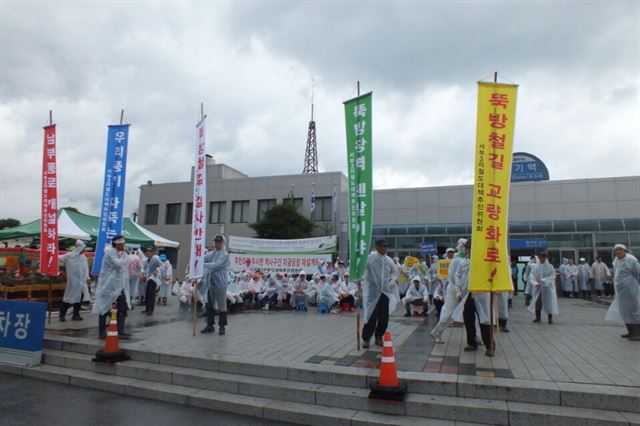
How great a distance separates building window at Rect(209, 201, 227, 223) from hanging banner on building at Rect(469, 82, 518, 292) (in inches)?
1157

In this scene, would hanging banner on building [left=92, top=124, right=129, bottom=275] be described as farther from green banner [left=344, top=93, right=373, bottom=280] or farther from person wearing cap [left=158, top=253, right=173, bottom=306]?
green banner [left=344, top=93, right=373, bottom=280]

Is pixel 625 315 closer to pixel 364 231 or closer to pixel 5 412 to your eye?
pixel 364 231

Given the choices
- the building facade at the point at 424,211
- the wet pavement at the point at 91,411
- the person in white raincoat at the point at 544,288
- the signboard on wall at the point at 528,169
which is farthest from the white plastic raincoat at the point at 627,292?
the signboard on wall at the point at 528,169

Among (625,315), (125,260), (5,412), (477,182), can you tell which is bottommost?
(5,412)

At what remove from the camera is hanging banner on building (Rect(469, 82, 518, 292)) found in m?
5.91

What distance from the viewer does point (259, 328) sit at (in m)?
8.86

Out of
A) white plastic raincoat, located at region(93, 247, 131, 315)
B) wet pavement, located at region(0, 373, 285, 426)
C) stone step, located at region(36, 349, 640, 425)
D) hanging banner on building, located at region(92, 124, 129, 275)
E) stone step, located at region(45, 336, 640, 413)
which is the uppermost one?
hanging banner on building, located at region(92, 124, 129, 275)

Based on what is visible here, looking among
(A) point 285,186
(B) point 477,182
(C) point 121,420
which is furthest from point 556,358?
(A) point 285,186

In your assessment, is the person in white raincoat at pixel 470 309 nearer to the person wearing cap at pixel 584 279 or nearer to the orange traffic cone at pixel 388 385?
the orange traffic cone at pixel 388 385

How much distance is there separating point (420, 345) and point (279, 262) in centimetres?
937

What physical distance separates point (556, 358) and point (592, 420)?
200 cm

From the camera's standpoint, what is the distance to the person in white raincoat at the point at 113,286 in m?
7.51

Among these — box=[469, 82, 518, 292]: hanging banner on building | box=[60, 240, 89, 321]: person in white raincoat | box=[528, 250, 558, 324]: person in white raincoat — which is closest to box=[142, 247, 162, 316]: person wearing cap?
box=[60, 240, 89, 321]: person in white raincoat

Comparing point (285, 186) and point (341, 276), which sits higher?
point (285, 186)
